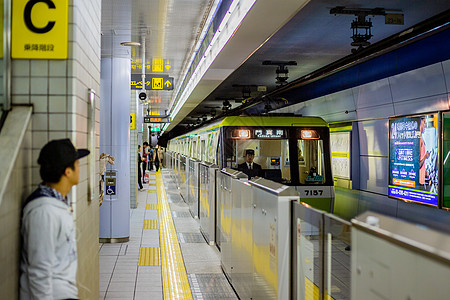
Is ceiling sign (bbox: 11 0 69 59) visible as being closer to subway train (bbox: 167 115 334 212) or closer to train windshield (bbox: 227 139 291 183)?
subway train (bbox: 167 115 334 212)

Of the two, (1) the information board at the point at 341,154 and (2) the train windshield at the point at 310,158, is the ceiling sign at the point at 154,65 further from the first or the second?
(1) the information board at the point at 341,154

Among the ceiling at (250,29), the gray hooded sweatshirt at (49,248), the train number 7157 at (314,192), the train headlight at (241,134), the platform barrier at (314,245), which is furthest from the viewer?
the train headlight at (241,134)

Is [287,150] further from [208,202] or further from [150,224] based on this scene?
[150,224]

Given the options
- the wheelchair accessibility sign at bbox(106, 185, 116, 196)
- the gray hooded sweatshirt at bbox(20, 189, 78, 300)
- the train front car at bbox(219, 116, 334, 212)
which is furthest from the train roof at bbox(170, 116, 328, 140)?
the gray hooded sweatshirt at bbox(20, 189, 78, 300)

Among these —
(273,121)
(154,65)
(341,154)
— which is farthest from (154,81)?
(341,154)

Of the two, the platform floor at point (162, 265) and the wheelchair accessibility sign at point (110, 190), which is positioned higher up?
the wheelchair accessibility sign at point (110, 190)

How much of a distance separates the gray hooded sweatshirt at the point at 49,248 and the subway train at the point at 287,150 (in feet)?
23.3

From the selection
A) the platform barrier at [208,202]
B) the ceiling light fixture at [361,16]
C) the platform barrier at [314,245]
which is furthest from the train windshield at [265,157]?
the platform barrier at [314,245]

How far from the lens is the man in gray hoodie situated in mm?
2236

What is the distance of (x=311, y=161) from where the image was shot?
31.4ft

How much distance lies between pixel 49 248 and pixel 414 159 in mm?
7618

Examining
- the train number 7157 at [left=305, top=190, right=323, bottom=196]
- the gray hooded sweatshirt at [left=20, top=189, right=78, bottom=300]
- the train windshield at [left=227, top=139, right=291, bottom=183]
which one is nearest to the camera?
the gray hooded sweatshirt at [left=20, top=189, right=78, bottom=300]

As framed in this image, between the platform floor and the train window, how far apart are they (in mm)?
2430

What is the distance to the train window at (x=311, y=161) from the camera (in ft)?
30.9
